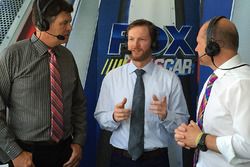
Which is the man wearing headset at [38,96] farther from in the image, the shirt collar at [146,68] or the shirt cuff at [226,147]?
the shirt cuff at [226,147]

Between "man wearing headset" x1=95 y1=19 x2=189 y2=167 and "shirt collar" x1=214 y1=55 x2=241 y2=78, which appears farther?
"man wearing headset" x1=95 y1=19 x2=189 y2=167

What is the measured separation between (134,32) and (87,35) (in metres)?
0.71

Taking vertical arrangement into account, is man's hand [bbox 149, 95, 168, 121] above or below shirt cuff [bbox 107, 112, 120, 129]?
above

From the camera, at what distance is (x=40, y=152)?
1.90 m

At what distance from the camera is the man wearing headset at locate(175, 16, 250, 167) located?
149cm

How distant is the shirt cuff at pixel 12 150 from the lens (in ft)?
5.93

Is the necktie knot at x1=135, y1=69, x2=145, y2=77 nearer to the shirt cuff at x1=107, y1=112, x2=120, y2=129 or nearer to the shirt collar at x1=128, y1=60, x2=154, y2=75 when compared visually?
the shirt collar at x1=128, y1=60, x2=154, y2=75

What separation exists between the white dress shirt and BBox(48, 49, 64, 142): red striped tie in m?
0.78

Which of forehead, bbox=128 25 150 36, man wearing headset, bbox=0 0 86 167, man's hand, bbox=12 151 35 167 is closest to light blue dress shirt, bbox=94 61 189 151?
forehead, bbox=128 25 150 36

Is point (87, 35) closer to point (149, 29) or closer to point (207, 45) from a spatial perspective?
point (149, 29)

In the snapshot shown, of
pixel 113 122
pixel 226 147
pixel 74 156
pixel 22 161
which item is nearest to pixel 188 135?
pixel 226 147

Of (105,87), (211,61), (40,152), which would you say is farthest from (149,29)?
(40,152)

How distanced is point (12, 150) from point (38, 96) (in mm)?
303

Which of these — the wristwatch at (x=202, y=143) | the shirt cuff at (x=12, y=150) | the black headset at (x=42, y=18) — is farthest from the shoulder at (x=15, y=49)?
the wristwatch at (x=202, y=143)
